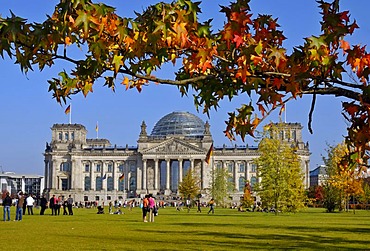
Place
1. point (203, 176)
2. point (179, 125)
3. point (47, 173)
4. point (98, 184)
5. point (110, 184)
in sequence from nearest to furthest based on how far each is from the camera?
point (203, 176), point (110, 184), point (98, 184), point (47, 173), point (179, 125)

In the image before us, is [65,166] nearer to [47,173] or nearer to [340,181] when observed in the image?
[47,173]

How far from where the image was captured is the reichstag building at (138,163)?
167875mm

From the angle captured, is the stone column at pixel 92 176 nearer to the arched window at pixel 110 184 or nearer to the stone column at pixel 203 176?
the arched window at pixel 110 184

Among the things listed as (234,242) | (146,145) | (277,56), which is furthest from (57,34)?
(146,145)

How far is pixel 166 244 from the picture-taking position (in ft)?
68.1

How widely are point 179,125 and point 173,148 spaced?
1567 cm

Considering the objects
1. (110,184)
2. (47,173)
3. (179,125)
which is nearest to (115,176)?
(110,184)

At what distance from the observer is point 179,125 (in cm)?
18225

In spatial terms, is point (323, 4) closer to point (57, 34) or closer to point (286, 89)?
point (286, 89)

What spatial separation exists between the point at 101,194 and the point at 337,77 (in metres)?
165

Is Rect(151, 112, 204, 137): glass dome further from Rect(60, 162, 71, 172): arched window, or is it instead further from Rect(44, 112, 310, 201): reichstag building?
Rect(60, 162, 71, 172): arched window

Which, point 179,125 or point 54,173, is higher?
point 179,125

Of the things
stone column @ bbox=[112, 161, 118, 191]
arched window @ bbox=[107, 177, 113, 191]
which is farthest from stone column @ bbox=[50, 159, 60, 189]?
stone column @ bbox=[112, 161, 118, 191]

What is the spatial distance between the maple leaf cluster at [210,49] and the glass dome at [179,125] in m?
171
